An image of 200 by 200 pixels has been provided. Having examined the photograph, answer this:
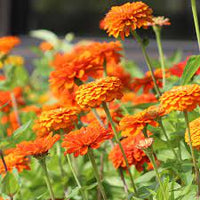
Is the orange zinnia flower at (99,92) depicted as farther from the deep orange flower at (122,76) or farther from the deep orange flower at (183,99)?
the deep orange flower at (122,76)

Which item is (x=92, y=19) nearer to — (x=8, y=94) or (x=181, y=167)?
(x=8, y=94)

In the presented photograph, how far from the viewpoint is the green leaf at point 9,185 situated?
44.7 inches

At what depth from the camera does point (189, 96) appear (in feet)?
3.32

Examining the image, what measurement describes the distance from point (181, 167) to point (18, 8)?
4047 mm

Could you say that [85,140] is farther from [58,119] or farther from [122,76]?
[122,76]

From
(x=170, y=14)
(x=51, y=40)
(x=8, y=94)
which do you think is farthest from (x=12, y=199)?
(x=170, y=14)

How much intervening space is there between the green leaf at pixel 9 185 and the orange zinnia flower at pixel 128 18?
0.33 m

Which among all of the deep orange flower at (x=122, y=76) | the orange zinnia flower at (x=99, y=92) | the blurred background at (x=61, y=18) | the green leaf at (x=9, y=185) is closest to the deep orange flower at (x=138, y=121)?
the orange zinnia flower at (x=99, y=92)

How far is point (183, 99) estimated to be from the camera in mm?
1007

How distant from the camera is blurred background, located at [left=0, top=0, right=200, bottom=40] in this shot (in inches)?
186

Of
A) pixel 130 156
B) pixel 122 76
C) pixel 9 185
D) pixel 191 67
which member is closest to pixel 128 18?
pixel 191 67

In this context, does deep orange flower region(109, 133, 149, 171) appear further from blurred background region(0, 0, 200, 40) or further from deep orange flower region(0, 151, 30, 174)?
blurred background region(0, 0, 200, 40)

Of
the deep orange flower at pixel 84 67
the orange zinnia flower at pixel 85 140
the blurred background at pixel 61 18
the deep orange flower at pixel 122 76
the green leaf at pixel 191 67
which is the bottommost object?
the blurred background at pixel 61 18

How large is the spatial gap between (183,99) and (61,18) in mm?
3954
